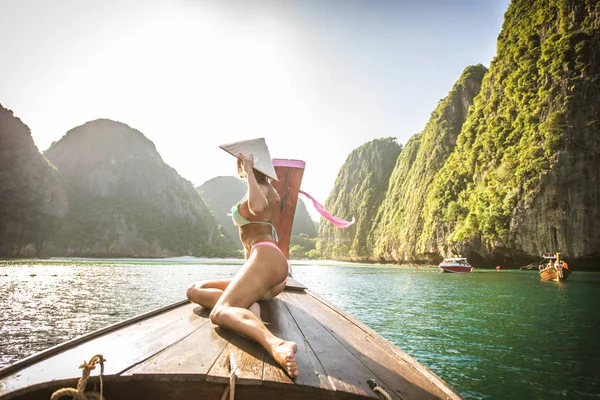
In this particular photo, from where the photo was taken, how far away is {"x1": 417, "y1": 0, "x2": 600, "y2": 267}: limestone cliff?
3522 cm

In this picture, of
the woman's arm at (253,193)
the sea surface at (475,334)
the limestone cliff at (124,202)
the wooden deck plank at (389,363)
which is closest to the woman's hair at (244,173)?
the woman's arm at (253,193)

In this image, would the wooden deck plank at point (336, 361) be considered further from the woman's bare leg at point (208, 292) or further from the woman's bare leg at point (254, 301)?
the woman's bare leg at point (208, 292)

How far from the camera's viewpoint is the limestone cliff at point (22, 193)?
237 feet

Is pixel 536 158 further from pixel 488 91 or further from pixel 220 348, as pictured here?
pixel 220 348

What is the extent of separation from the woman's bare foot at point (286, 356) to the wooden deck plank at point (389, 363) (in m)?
0.45

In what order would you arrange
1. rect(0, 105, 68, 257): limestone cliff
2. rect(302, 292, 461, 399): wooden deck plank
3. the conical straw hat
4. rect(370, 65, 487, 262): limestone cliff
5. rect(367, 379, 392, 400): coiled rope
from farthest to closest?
rect(0, 105, 68, 257): limestone cliff
rect(370, 65, 487, 262): limestone cliff
the conical straw hat
rect(302, 292, 461, 399): wooden deck plank
rect(367, 379, 392, 400): coiled rope

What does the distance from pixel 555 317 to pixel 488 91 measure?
55194 millimetres

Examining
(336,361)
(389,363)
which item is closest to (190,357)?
(336,361)

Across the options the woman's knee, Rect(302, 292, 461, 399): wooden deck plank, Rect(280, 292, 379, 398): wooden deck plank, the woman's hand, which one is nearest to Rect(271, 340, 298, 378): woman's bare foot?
Rect(280, 292, 379, 398): wooden deck plank

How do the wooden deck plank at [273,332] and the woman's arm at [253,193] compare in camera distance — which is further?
the woman's arm at [253,193]

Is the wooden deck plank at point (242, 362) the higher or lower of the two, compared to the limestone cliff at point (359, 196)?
lower

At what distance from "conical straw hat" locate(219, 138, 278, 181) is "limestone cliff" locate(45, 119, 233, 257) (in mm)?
105170

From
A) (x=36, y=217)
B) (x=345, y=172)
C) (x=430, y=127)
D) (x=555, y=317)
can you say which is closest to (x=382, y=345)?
(x=555, y=317)

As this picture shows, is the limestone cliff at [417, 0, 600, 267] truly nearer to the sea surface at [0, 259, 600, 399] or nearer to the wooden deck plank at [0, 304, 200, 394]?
the sea surface at [0, 259, 600, 399]
